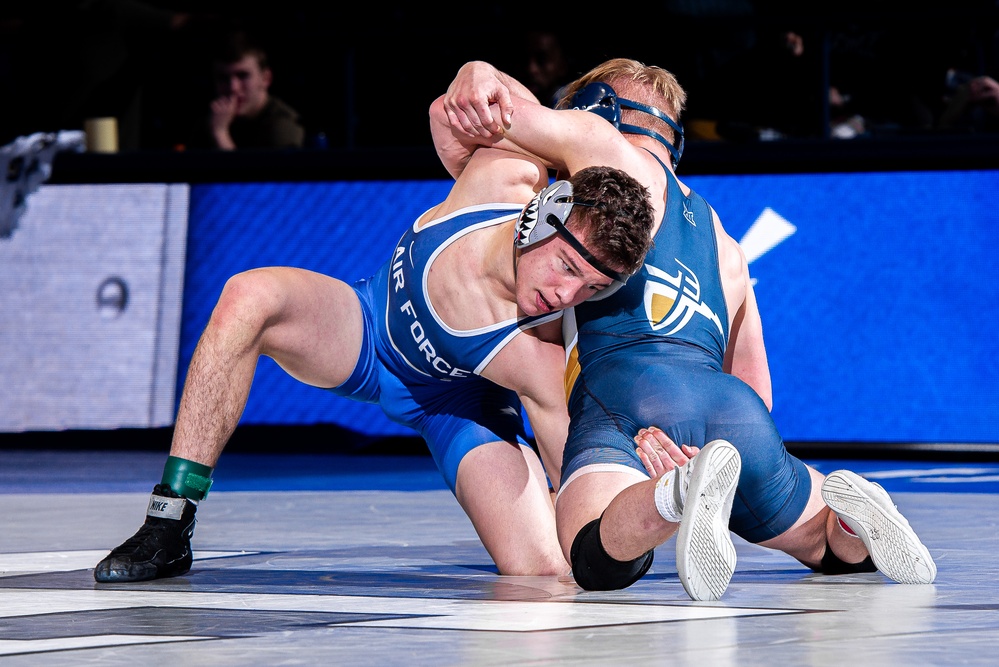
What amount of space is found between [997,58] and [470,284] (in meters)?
4.55

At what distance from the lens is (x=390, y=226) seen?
7141mm

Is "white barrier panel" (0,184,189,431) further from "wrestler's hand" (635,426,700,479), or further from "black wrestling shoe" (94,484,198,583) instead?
"wrestler's hand" (635,426,700,479)

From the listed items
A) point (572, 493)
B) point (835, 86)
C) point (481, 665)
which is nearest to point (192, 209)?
point (835, 86)

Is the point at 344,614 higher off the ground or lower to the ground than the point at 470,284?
lower

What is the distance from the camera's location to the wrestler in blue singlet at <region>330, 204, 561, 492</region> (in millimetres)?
3674

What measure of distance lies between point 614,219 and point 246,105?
5.01 meters

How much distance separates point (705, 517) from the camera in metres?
2.78

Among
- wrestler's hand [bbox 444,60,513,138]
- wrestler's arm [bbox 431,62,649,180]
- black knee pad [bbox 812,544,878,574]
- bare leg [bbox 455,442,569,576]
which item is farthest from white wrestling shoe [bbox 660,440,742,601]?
wrestler's hand [bbox 444,60,513,138]

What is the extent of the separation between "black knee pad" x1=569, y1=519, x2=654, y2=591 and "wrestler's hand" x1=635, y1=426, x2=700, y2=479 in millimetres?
188

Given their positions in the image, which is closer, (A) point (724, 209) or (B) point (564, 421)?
(B) point (564, 421)

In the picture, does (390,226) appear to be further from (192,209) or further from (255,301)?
(255,301)

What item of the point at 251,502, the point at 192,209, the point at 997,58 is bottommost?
the point at 251,502

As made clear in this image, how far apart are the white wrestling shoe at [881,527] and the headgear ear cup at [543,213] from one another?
807 millimetres

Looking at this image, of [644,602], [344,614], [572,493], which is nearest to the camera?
[344,614]
